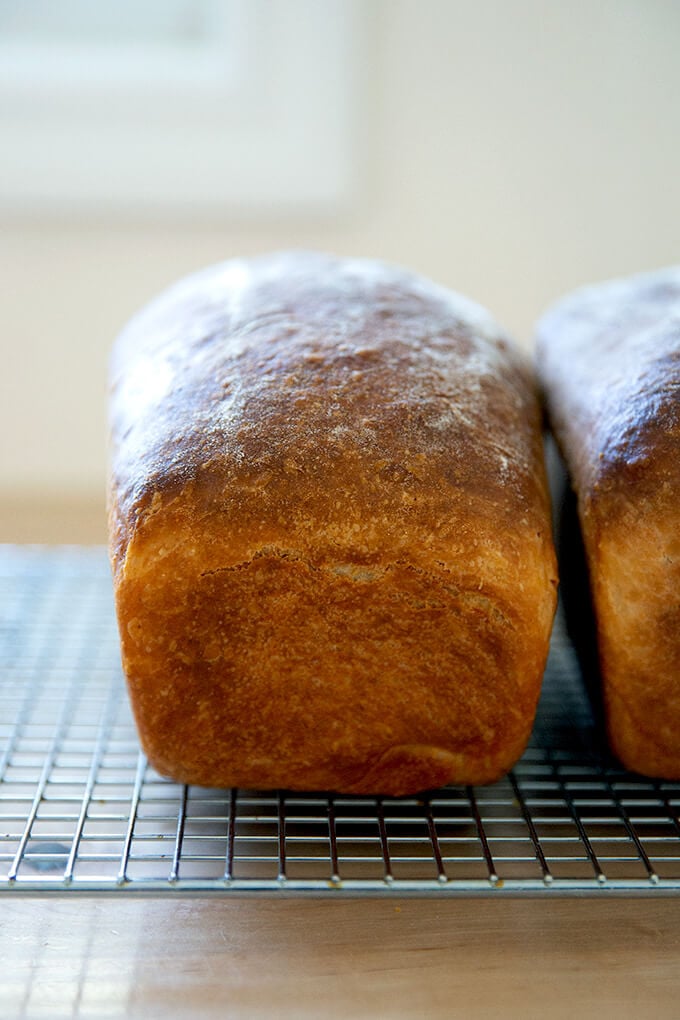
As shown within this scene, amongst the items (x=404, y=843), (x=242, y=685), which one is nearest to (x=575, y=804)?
(x=404, y=843)

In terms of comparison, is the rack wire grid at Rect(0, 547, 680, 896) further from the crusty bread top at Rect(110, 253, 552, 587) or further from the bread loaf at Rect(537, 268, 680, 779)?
the crusty bread top at Rect(110, 253, 552, 587)

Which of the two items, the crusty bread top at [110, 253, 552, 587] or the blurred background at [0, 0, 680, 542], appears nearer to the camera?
the crusty bread top at [110, 253, 552, 587]

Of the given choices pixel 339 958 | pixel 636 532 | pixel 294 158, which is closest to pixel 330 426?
pixel 636 532

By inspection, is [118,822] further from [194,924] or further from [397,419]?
[397,419]

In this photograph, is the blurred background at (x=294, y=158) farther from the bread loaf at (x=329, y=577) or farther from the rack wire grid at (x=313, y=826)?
the bread loaf at (x=329, y=577)

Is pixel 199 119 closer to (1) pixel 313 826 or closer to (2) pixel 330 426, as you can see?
(2) pixel 330 426

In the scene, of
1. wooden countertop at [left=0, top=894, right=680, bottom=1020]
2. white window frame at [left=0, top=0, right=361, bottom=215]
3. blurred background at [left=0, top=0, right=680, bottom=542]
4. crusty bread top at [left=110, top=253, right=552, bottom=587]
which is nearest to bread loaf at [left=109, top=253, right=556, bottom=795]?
crusty bread top at [left=110, top=253, right=552, bottom=587]
